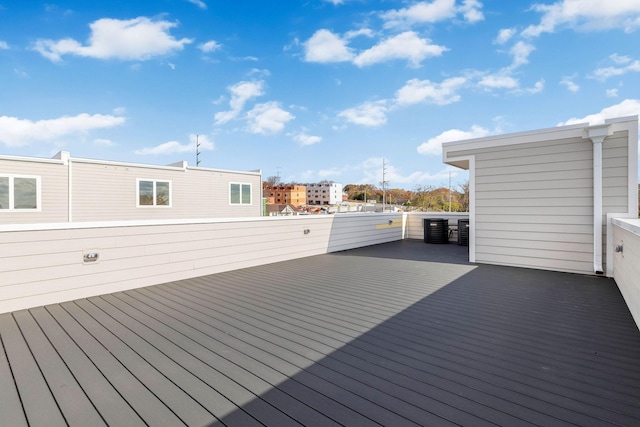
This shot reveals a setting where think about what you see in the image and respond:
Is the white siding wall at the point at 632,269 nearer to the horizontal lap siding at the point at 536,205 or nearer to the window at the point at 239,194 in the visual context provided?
the horizontal lap siding at the point at 536,205

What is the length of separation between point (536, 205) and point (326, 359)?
4982mm

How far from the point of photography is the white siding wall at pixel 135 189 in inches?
360

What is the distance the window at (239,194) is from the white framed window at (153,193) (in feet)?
8.25

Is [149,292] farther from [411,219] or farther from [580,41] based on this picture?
[580,41]

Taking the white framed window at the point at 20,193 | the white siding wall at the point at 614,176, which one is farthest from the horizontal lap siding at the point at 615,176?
the white framed window at the point at 20,193

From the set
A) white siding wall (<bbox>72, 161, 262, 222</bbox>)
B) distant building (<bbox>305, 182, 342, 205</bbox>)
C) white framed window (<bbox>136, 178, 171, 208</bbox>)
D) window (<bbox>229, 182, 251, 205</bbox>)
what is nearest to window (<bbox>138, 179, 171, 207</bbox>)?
white framed window (<bbox>136, 178, 171, 208</bbox>)

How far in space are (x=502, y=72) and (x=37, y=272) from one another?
42.3ft

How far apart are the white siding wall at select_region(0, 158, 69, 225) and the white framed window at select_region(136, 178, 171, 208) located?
1.91 metres

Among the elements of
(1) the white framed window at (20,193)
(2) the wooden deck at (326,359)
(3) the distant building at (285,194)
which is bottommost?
(2) the wooden deck at (326,359)

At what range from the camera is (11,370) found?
1947 mm

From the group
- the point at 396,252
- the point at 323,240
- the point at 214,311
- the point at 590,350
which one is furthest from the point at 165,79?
the point at 590,350

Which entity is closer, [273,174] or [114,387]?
[114,387]

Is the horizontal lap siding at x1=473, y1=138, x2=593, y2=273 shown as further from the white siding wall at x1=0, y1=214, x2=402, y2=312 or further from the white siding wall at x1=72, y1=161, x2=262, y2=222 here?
the white siding wall at x1=72, y1=161, x2=262, y2=222

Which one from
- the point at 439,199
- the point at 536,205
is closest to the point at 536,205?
the point at 536,205
